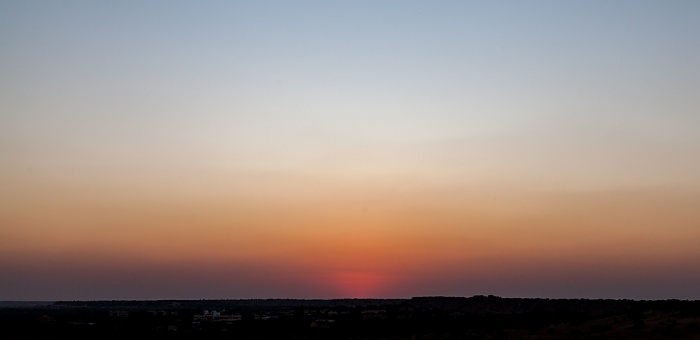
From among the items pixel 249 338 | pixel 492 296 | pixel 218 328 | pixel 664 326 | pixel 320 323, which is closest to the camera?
pixel 664 326

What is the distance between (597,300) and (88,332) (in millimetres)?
90853

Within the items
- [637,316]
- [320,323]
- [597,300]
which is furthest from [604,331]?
[597,300]

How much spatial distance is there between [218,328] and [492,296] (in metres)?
87.5

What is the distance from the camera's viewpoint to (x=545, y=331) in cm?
7062

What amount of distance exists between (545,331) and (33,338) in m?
45.3

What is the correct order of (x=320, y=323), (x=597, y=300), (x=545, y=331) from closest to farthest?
(x=545, y=331) → (x=320, y=323) → (x=597, y=300)

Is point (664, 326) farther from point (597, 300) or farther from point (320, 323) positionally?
point (597, 300)

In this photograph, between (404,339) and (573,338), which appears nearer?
(573,338)

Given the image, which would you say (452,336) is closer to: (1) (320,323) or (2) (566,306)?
(1) (320,323)

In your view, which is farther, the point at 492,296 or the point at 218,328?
the point at 492,296

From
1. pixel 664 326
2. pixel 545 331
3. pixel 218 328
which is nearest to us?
pixel 664 326

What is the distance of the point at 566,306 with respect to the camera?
143375mm

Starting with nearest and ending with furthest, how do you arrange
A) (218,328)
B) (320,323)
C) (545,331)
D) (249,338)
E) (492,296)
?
(545,331) → (249,338) → (218,328) → (320,323) → (492,296)

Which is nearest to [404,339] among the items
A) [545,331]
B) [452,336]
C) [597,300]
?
[452,336]
